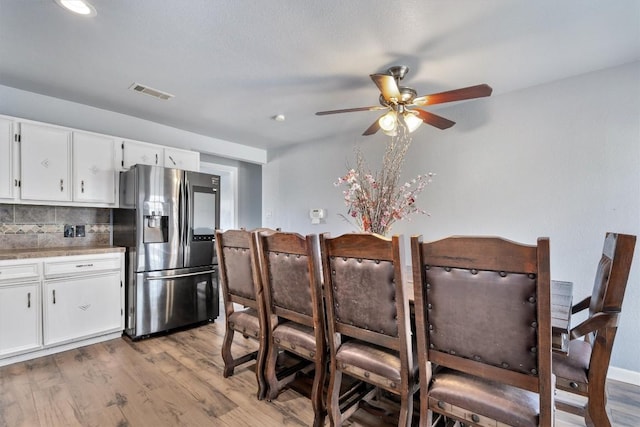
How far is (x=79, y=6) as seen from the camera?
1684 mm

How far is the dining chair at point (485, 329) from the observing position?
107 centimetres

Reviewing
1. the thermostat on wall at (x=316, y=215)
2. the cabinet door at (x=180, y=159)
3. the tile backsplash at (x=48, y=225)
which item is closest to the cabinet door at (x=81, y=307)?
the tile backsplash at (x=48, y=225)

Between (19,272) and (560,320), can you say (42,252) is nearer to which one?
(19,272)

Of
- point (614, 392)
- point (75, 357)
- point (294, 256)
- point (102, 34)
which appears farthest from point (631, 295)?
point (75, 357)

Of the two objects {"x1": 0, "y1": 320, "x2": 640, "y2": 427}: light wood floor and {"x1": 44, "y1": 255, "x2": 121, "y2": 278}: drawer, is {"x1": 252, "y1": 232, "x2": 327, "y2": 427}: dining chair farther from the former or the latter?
{"x1": 44, "y1": 255, "x2": 121, "y2": 278}: drawer

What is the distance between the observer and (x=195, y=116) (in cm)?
345

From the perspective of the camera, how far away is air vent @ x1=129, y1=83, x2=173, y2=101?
8.78ft

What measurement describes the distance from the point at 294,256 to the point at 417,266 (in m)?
0.74

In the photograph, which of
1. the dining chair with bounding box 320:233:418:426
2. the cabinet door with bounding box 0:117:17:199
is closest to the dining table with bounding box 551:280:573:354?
the dining chair with bounding box 320:233:418:426

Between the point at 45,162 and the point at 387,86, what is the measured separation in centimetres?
305

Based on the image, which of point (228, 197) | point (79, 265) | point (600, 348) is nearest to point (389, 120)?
point (600, 348)

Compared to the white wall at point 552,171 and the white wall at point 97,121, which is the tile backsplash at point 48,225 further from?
the white wall at point 552,171

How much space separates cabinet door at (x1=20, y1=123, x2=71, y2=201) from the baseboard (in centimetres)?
488

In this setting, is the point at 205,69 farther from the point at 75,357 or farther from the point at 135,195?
the point at 75,357
